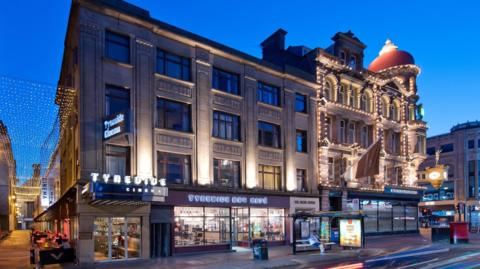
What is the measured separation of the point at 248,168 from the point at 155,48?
404 inches

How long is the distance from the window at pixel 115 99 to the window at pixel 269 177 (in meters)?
11.2

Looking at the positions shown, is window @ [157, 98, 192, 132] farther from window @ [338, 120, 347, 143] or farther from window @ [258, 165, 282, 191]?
window @ [338, 120, 347, 143]

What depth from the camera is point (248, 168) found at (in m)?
29.7

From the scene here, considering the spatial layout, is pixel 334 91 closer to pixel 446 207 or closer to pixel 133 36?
pixel 133 36

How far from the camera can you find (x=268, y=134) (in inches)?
1254

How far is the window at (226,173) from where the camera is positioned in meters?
28.1

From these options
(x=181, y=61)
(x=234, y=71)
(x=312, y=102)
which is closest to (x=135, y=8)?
(x=181, y=61)

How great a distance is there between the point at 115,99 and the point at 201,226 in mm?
9422

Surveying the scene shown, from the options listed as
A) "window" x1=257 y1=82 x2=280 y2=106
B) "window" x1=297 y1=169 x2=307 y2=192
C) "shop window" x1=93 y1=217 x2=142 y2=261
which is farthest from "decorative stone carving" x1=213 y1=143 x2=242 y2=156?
"shop window" x1=93 y1=217 x2=142 y2=261

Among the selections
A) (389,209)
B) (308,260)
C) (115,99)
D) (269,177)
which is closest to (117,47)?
(115,99)

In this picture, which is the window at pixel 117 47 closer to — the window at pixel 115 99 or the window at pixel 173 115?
the window at pixel 115 99

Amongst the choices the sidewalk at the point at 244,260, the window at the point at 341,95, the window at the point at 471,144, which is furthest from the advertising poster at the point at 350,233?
the window at the point at 471,144

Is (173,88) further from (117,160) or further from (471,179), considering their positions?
(471,179)

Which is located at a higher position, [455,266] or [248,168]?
[248,168]
